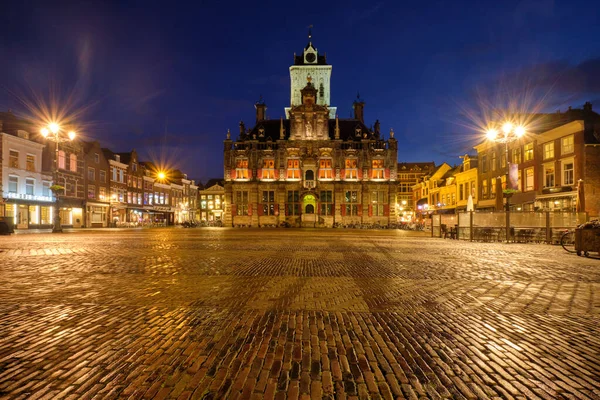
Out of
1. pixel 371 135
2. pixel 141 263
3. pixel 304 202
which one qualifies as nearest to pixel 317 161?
pixel 304 202

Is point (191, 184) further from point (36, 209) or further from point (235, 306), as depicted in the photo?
point (235, 306)

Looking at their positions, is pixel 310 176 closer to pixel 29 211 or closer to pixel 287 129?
pixel 287 129

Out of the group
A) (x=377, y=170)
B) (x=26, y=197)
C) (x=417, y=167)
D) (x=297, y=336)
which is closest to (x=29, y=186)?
(x=26, y=197)

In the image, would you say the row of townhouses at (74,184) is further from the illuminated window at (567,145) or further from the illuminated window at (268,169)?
the illuminated window at (567,145)

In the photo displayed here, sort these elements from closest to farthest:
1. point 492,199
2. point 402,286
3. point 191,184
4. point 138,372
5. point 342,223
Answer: point 138,372 < point 402,286 < point 492,199 < point 342,223 < point 191,184

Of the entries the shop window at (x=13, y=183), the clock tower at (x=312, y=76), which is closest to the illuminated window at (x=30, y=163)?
the shop window at (x=13, y=183)

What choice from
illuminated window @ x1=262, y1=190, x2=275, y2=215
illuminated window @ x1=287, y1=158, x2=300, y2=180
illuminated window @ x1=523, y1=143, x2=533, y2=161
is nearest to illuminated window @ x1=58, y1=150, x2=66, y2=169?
illuminated window @ x1=262, y1=190, x2=275, y2=215

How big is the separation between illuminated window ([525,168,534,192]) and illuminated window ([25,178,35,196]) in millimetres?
49140

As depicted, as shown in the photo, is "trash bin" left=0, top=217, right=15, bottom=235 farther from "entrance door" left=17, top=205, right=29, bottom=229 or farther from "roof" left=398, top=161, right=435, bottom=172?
"roof" left=398, top=161, right=435, bottom=172

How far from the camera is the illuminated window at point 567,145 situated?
25337 millimetres

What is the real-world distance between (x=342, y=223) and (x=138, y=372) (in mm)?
50089

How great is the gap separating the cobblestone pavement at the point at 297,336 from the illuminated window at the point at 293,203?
45152mm

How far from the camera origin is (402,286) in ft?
23.6

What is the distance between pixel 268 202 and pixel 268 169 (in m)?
5.33
